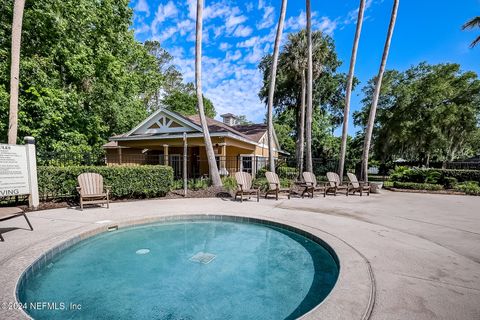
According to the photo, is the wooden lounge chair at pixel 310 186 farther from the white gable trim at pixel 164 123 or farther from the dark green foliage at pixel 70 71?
the dark green foliage at pixel 70 71

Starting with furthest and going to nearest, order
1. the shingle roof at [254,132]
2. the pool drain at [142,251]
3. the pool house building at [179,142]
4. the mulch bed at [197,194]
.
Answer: the shingle roof at [254,132] → the pool house building at [179,142] → the mulch bed at [197,194] → the pool drain at [142,251]

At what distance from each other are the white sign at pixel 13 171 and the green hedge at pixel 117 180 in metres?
1.02

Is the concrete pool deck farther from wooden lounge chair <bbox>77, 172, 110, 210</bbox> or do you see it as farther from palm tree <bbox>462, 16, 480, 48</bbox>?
palm tree <bbox>462, 16, 480, 48</bbox>

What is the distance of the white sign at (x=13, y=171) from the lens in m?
5.81

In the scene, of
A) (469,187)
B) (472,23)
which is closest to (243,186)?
(469,187)

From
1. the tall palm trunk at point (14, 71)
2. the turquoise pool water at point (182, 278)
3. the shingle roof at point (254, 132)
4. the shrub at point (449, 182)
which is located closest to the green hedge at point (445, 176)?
the shrub at point (449, 182)

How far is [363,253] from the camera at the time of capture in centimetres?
374

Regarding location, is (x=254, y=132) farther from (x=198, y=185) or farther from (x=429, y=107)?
(x=429, y=107)

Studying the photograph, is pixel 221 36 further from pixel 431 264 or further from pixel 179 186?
pixel 431 264

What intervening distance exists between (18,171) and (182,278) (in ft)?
19.9

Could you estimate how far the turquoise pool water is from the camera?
2.84 m

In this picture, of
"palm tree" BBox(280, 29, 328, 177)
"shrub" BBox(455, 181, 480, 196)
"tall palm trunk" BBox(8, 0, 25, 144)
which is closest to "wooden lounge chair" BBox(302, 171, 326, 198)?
"palm tree" BBox(280, 29, 328, 177)

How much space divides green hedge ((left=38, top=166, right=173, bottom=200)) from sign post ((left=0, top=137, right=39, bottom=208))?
735 millimetres

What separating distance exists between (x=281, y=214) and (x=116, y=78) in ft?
47.3
